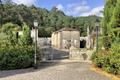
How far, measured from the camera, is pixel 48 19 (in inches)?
3354

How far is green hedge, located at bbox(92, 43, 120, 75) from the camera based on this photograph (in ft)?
48.1

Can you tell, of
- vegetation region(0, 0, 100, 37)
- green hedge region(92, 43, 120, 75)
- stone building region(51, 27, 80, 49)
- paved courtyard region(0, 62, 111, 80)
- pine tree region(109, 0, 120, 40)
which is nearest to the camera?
paved courtyard region(0, 62, 111, 80)

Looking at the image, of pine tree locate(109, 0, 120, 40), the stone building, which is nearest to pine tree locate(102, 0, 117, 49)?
pine tree locate(109, 0, 120, 40)

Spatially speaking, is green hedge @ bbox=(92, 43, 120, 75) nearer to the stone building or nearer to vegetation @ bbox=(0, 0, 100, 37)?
the stone building

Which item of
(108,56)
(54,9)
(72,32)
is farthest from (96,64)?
(54,9)

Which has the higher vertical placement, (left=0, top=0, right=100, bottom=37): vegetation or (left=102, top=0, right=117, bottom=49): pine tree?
(left=0, top=0, right=100, bottom=37): vegetation

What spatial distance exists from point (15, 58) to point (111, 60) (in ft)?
22.5

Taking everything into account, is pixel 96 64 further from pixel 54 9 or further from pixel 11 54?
pixel 54 9

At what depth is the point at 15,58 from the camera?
18.7m

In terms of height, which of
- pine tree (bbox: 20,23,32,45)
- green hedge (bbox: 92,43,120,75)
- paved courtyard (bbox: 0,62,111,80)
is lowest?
paved courtyard (bbox: 0,62,111,80)

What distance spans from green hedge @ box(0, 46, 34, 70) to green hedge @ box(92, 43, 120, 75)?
4.92 m

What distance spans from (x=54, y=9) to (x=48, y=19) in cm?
2984

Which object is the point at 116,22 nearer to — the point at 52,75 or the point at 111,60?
the point at 111,60

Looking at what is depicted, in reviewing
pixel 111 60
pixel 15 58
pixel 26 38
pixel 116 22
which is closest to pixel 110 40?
pixel 116 22
